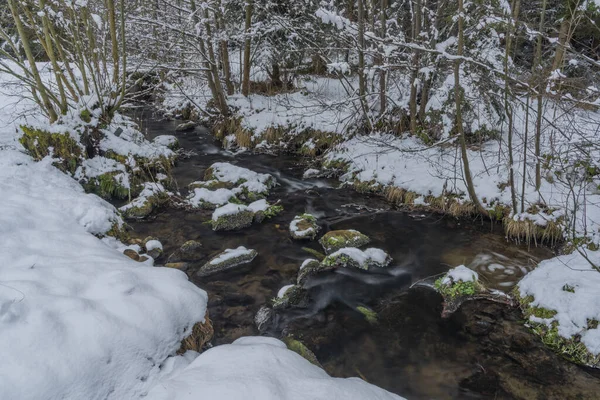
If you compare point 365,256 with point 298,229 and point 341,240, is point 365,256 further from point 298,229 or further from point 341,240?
point 298,229

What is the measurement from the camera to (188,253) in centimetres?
570

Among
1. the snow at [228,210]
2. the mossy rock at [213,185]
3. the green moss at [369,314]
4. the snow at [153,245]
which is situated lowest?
the green moss at [369,314]

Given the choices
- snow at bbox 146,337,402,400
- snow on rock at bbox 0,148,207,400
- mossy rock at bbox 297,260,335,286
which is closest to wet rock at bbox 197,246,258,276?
mossy rock at bbox 297,260,335,286

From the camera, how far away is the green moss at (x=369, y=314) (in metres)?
4.41

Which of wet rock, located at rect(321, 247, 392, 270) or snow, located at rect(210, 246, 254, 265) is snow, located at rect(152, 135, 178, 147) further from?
wet rock, located at rect(321, 247, 392, 270)

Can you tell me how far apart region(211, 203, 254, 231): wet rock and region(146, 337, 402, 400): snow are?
13.1 ft

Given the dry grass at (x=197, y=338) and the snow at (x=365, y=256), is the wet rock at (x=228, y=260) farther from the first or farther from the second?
the dry grass at (x=197, y=338)

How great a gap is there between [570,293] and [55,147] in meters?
8.84

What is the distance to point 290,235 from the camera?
6.34m

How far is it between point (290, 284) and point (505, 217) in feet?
13.1

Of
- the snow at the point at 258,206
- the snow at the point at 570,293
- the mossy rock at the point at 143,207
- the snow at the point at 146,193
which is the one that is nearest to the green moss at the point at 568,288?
the snow at the point at 570,293

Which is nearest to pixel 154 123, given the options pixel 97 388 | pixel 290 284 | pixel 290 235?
pixel 290 235

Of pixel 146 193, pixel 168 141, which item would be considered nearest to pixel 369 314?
pixel 146 193

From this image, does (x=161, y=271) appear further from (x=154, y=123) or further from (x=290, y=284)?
(x=154, y=123)
